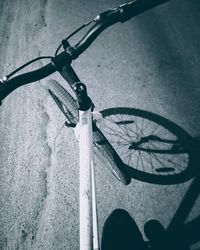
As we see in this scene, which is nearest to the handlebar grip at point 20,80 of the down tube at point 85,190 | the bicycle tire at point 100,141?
the down tube at point 85,190

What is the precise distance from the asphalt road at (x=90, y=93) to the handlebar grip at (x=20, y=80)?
2.07 meters

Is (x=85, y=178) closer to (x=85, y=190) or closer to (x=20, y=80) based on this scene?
(x=85, y=190)

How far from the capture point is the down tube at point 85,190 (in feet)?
4.94

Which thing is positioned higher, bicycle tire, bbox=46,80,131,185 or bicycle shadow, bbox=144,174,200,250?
bicycle tire, bbox=46,80,131,185

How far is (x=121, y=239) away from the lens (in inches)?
109

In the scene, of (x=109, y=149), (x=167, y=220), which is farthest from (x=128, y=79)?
(x=167, y=220)

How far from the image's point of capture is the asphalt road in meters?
3.13

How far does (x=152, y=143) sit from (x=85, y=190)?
2.29m

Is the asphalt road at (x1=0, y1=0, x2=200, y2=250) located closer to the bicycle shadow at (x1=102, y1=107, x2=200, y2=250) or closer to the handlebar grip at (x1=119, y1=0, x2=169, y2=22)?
the bicycle shadow at (x1=102, y1=107, x2=200, y2=250)

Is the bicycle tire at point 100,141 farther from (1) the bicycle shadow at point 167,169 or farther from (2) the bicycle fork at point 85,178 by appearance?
(2) the bicycle fork at point 85,178

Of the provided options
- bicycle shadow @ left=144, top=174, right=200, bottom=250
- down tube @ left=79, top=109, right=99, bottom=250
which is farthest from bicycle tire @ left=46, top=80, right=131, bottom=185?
down tube @ left=79, top=109, right=99, bottom=250

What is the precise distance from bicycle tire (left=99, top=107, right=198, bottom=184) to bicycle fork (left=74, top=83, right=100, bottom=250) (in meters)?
1.68

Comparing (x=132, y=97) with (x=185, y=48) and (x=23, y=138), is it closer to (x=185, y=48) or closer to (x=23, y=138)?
(x=185, y=48)

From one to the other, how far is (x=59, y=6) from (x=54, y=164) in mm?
4407
